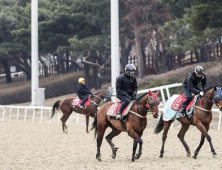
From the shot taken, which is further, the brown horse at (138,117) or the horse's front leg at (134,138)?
the horse's front leg at (134,138)

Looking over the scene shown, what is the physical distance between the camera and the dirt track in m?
10.7

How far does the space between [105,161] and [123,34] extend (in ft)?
87.0

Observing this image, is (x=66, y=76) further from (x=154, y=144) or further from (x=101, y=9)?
(x=154, y=144)

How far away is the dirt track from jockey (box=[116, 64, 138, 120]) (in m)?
1.30

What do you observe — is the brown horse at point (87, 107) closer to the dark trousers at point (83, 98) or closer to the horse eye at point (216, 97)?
the dark trousers at point (83, 98)

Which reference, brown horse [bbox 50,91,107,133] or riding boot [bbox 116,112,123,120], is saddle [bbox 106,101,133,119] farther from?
brown horse [bbox 50,91,107,133]

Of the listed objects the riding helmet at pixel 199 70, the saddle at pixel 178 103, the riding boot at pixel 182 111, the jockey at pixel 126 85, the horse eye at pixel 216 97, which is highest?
the riding helmet at pixel 199 70

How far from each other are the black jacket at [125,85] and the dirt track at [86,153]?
4.97 ft

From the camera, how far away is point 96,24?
36188 mm

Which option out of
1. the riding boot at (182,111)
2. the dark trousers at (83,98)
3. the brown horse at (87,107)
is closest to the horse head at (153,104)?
the riding boot at (182,111)

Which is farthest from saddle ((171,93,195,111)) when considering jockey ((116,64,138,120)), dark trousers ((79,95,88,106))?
dark trousers ((79,95,88,106))

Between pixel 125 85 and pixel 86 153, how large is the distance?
7.78 feet

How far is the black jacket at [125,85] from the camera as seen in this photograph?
38.2 ft

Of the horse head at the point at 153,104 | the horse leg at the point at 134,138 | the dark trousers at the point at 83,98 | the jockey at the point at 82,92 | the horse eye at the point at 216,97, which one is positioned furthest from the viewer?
the dark trousers at the point at 83,98
